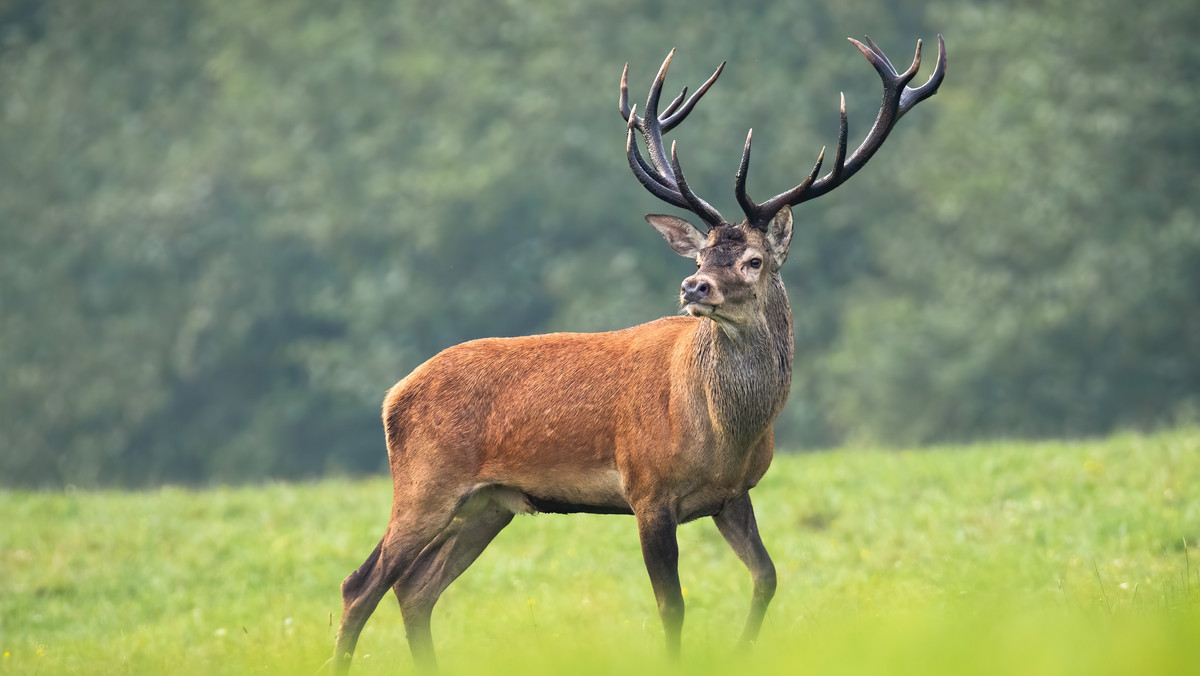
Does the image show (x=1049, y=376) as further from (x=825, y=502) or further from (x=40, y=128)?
(x=40, y=128)

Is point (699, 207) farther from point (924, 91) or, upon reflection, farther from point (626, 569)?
point (626, 569)

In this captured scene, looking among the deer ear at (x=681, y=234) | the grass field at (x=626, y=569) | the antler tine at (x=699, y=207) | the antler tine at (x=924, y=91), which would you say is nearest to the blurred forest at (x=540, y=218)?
the grass field at (x=626, y=569)

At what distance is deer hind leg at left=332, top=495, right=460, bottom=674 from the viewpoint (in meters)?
6.53

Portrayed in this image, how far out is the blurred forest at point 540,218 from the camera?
23375 millimetres

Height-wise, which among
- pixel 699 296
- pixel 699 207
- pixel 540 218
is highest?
pixel 699 207

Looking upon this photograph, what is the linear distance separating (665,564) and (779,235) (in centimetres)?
147

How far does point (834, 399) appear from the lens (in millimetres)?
25812

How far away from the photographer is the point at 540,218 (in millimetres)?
27312

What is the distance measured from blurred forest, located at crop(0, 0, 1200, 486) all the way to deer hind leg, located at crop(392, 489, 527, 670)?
17173 mm

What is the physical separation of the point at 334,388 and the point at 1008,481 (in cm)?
1840

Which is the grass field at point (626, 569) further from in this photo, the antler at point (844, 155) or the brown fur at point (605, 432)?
the antler at point (844, 155)

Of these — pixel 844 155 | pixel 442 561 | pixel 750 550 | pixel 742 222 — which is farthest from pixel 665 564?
pixel 844 155

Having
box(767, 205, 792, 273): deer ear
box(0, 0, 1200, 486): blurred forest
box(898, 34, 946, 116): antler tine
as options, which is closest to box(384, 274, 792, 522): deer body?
box(767, 205, 792, 273): deer ear

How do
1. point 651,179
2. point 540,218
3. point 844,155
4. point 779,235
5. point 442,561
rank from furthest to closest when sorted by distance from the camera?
point 540,218 < point 442,561 < point 651,179 < point 779,235 < point 844,155
